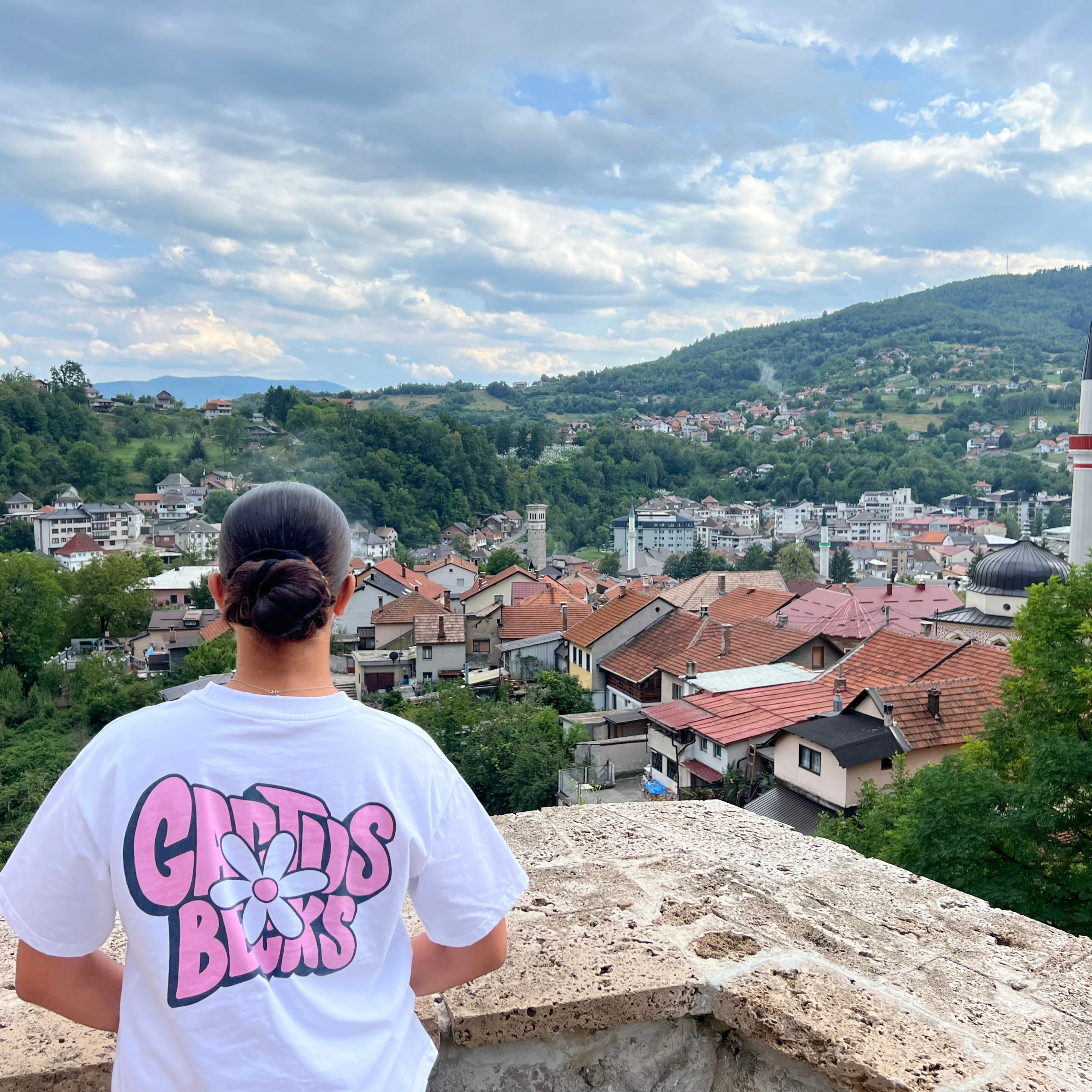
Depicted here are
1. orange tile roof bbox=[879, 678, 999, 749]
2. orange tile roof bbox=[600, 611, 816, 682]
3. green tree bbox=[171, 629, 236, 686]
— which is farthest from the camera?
green tree bbox=[171, 629, 236, 686]

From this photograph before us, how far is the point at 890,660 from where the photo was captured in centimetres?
1927

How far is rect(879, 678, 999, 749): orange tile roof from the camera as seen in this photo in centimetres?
1501

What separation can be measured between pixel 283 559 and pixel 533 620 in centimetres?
3430

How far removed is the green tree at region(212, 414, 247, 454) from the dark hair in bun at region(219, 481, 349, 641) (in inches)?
4255

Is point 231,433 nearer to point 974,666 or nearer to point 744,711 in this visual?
point 744,711

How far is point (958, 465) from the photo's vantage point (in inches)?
5025

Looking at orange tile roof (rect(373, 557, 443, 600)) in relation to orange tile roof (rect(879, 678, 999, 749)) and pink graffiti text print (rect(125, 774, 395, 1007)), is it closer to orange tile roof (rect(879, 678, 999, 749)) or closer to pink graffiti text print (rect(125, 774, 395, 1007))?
orange tile roof (rect(879, 678, 999, 749))

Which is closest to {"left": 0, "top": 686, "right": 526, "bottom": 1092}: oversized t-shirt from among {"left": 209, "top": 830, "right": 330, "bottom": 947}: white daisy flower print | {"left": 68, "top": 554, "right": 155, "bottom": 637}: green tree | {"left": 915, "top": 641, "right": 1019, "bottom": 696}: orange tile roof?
{"left": 209, "top": 830, "right": 330, "bottom": 947}: white daisy flower print

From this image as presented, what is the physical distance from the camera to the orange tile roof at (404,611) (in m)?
41.0

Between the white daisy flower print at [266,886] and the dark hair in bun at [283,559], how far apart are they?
307 millimetres

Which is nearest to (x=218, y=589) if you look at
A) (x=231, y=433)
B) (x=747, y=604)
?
(x=747, y=604)

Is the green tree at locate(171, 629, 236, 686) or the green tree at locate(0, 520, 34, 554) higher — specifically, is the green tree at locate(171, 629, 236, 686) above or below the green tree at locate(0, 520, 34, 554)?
below

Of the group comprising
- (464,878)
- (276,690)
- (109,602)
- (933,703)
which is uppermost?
(276,690)

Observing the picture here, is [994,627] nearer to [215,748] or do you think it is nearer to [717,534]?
[215,748]
